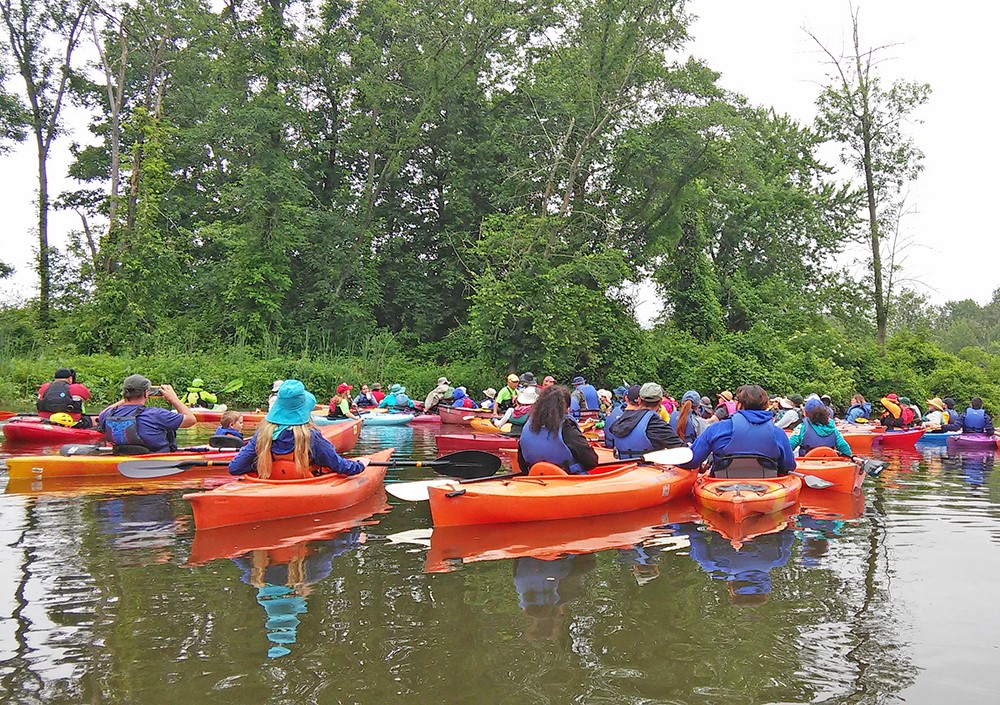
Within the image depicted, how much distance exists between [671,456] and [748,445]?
28.1 inches

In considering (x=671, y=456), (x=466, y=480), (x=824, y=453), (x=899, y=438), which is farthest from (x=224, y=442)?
(x=899, y=438)

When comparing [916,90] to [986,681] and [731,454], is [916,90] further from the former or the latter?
[986,681]

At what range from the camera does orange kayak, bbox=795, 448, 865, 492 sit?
8.55 metres

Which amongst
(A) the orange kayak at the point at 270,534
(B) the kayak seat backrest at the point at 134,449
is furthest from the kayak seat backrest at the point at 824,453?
(B) the kayak seat backrest at the point at 134,449

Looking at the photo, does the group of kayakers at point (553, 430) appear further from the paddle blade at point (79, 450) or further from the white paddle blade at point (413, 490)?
the white paddle blade at point (413, 490)

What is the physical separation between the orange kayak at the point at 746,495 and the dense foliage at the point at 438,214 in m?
14.3

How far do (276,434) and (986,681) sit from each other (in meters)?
5.14

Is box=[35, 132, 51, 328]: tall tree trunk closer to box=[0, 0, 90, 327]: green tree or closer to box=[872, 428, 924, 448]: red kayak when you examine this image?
box=[0, 0, 90, 327]: green tree

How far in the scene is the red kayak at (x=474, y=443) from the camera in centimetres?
1230

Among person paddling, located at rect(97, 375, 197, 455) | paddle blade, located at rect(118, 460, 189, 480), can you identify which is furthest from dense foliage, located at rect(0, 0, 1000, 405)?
paddle blade, located at rect(118, 460, 189, 480)

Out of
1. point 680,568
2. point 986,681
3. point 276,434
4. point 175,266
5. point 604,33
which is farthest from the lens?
point 175,266

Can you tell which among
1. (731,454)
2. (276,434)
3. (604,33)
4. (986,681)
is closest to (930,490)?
(731,454)

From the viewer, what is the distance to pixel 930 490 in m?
9.77

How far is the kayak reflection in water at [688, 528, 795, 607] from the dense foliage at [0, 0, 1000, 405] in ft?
49.7
